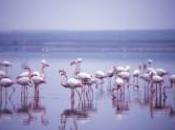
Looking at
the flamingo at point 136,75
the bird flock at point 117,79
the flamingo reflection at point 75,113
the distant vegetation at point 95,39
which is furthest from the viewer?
the distant vegetation at point 95,39

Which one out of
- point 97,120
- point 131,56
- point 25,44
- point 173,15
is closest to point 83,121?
point 97,120

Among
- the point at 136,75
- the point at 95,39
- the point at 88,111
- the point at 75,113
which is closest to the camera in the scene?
the point at 75,113

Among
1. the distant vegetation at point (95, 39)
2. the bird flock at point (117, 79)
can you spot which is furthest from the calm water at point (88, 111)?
the distant vegetation at point (95, 39)

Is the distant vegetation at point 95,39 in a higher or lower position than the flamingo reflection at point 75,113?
higher

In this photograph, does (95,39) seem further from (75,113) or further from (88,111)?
(75,113)

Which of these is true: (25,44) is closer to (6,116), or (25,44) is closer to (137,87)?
(137,87)

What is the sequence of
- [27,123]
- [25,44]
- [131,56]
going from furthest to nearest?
[25,44] → [131,56] → [27,123]

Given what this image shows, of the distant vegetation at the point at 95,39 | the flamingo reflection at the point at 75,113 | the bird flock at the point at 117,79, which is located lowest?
the flamingo reflection at the point at 75,113

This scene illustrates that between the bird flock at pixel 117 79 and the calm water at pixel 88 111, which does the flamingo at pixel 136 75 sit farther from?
the calm water at pixel 88 111

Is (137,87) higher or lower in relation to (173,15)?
lower

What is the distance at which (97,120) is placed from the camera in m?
4.38

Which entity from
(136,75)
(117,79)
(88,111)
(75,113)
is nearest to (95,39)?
(136,75)

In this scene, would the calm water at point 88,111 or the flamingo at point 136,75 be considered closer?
the calm water at point 88,111

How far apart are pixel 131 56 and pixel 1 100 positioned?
525cm
